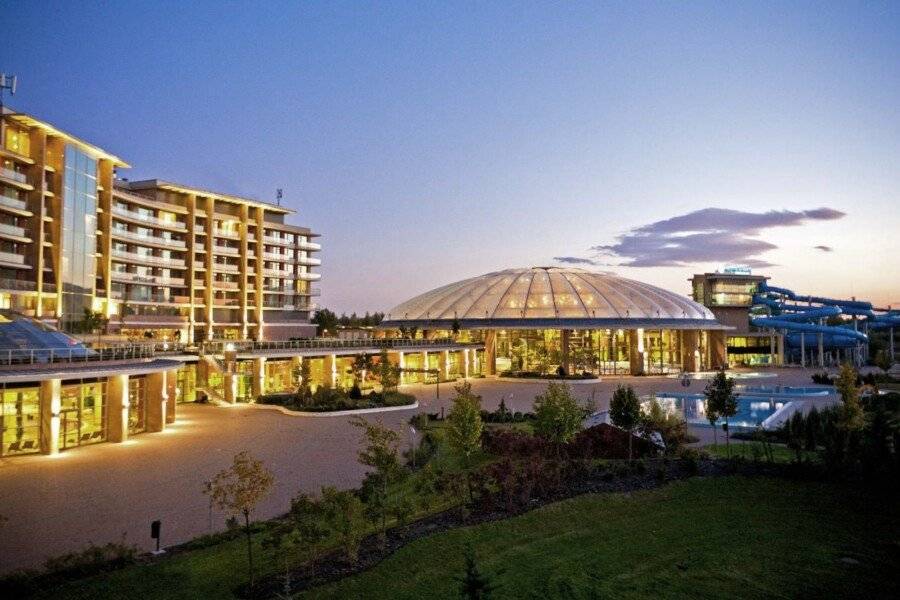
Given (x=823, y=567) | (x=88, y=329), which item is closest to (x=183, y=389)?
(x=88, y=329)

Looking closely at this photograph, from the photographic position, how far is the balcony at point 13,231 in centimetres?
4956

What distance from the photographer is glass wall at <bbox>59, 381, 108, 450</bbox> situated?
2911 cm

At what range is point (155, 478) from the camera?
23188 mm

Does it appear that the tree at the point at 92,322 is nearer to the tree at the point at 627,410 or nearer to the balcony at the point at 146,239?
the balcony at the point at 146,239

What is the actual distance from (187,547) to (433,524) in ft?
20.0

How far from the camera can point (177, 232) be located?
249 feet

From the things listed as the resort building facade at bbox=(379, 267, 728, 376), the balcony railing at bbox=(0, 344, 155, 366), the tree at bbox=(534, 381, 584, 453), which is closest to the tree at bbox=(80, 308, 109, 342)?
the balcony railing at bbox=(0, 344, 155, 366)

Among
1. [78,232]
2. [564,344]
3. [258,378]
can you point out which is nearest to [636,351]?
[564,344]

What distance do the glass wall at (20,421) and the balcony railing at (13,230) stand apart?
28.6 meters

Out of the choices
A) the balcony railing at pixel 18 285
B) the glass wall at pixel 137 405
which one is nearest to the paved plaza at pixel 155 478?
the glass wall at pixel 137 405

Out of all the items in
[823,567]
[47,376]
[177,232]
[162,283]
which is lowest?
[823,567]

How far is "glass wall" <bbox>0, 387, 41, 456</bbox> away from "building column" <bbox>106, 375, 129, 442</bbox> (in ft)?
11.6

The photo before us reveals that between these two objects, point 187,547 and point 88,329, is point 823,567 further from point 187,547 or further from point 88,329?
point 88,329

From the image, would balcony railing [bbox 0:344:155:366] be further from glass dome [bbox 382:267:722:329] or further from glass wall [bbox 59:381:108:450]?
glass dome [bbox 382:267:722:329]
